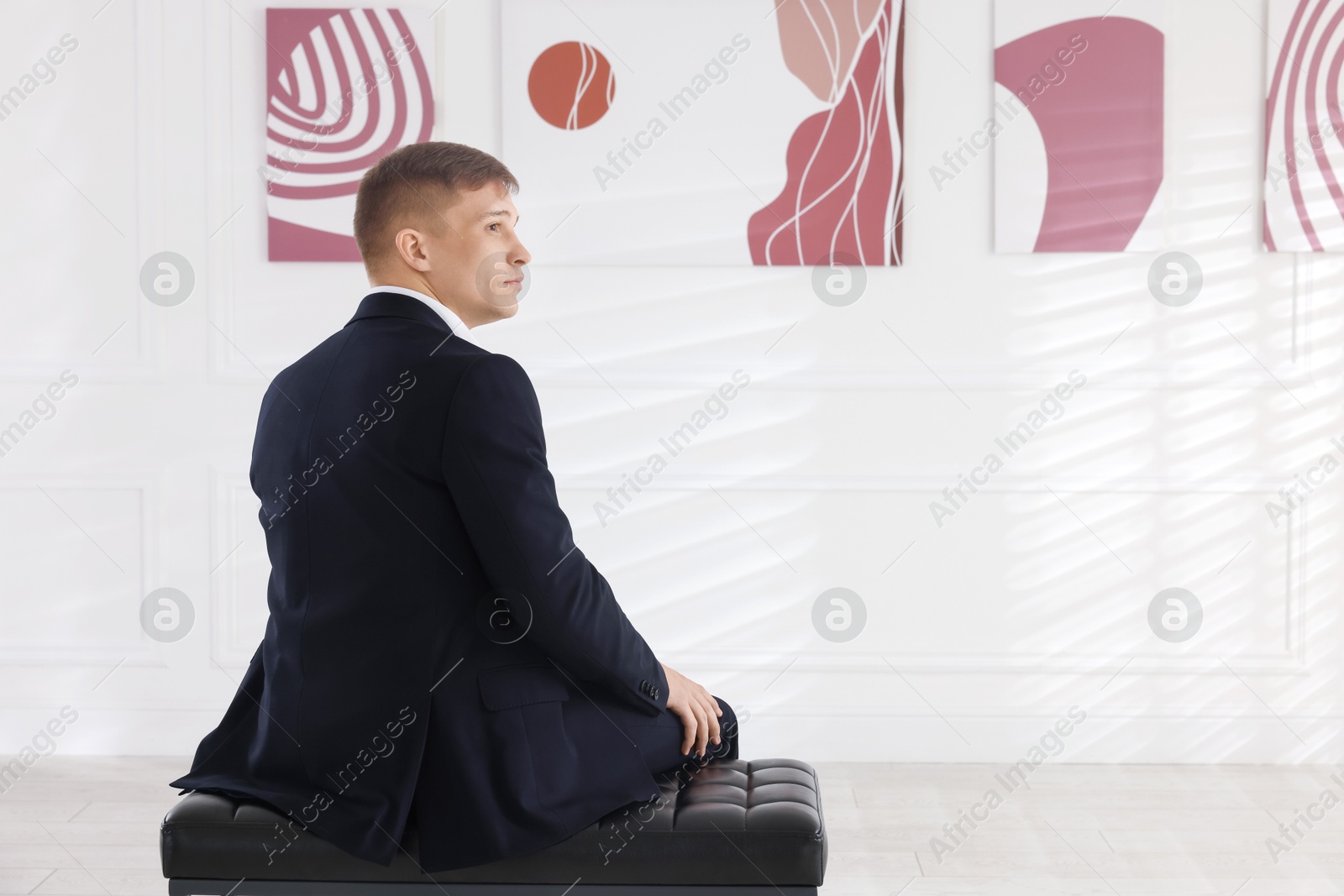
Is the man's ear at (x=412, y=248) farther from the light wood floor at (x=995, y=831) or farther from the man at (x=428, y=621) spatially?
the light wood floor at (x=995, y=831)

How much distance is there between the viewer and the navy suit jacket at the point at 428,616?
132 centimetres

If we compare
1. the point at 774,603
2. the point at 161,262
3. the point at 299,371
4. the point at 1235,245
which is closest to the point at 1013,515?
the point at 774,603

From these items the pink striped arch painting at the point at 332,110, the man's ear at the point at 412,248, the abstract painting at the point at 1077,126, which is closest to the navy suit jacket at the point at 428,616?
the man's ear at the point at 412,248

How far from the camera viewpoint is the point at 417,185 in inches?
58.1

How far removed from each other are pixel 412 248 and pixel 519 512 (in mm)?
417

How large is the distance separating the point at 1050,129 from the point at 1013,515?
1036mm

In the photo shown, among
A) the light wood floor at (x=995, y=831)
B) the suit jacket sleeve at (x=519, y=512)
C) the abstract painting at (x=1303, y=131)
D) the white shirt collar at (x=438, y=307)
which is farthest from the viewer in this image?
the abstract painting at (x=1303, y=131)

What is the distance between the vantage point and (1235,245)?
2.98 m

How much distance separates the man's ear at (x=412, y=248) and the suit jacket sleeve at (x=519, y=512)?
8.8 inches

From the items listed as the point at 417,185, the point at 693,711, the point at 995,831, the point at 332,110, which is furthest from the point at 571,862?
the point at 332,110

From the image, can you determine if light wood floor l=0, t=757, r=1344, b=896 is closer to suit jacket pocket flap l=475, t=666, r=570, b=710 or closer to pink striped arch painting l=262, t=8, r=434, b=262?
suit jacket pocket flap l=475, t=666, r=570, b=710

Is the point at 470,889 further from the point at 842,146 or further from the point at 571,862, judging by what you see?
the point at 842,146

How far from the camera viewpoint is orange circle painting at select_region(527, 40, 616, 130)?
2.95m

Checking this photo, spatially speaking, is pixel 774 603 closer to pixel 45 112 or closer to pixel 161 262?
pixel 161 262
